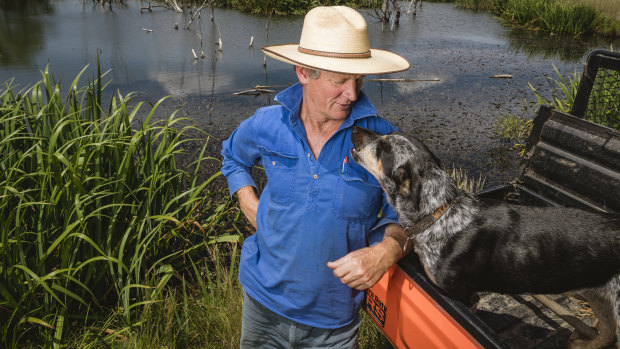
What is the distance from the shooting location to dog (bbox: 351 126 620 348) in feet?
8.15

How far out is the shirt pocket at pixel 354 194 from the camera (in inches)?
82.7

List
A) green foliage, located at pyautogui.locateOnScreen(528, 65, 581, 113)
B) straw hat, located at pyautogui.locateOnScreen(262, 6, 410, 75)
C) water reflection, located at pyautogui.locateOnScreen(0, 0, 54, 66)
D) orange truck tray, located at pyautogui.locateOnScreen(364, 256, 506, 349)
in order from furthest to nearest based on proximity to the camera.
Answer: water reflection, located at pyautogui.locateOnScreen(0, 0, 54, 66) < green foliage, located at pyautogui.locateOnScreen(528, 65, 581, 113) < straw hat, located at pyautogui.locateOnScreen(262, 6, 410, 75) < orange truck tray, located at pyautogui.locateOnScreen(364, 256, 506, 349)

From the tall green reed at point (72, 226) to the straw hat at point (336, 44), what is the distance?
1.98 meters

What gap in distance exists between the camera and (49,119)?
383cm

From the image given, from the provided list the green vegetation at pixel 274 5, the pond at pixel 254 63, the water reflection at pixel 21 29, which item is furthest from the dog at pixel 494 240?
the green vegetation at pixel 274 5

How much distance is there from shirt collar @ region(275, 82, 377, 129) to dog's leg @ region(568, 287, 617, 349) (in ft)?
6.67

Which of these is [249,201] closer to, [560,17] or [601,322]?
[601,322]

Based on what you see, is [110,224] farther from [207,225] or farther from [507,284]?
[507,284]

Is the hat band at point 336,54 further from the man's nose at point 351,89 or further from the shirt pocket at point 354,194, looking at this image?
the shirt pocket at point 354,194

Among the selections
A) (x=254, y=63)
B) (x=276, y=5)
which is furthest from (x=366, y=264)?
(x=276, y=5)

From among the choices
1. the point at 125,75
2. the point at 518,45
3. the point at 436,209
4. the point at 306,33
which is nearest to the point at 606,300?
the point at 436,209

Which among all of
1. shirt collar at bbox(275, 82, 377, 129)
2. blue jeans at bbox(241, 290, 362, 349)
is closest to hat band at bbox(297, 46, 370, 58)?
shirt collar at bbox(275, 82, 377, 129)

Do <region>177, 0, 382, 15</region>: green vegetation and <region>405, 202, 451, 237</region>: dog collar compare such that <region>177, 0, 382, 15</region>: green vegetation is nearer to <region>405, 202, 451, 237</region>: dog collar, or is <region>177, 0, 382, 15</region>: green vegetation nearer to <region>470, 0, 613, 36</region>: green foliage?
<region>470, 0, 613, 36</region>: green foliage

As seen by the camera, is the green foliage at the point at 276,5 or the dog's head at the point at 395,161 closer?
the dog's head at the point at 395,161
